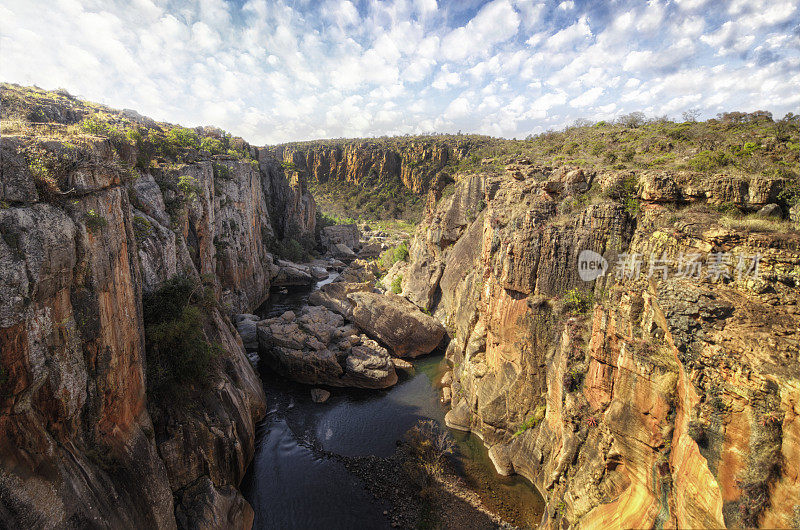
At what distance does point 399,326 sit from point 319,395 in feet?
31.8

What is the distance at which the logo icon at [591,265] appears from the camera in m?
17.6

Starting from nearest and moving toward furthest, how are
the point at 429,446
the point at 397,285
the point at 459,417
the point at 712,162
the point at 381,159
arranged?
the point at 712,162 < the point at 429,446 < the point at 459,417 < the point at 397,285 < the point at 381,159

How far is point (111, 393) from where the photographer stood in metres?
11.9

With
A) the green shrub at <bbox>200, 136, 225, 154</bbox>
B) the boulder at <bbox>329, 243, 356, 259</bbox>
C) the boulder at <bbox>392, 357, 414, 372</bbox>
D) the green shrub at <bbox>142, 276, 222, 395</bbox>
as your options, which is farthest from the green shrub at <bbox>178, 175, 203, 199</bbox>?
the boulder at <bbox>329, 243, 356, 259</bbox>

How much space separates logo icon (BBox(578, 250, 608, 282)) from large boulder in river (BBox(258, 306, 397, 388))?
52.6 ft

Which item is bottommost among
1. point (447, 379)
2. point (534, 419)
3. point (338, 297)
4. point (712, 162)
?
point (447, 379)

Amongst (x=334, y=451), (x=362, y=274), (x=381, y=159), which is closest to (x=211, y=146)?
(x=362, y=274)

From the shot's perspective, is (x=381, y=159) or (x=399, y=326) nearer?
(x=399, y=326)

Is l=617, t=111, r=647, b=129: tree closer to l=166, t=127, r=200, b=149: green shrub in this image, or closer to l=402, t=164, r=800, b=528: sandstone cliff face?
l=402, t=164, r=800, b=528: sandstone cliff face

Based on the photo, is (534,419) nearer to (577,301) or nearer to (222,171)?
(577,301)

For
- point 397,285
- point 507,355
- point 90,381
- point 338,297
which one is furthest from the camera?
point 397,285

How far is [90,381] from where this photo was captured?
436 inches

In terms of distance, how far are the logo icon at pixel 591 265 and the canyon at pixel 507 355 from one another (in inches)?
8.0

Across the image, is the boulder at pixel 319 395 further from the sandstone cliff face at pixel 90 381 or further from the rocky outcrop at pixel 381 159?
the rocky outcrop at pixel 381 159
